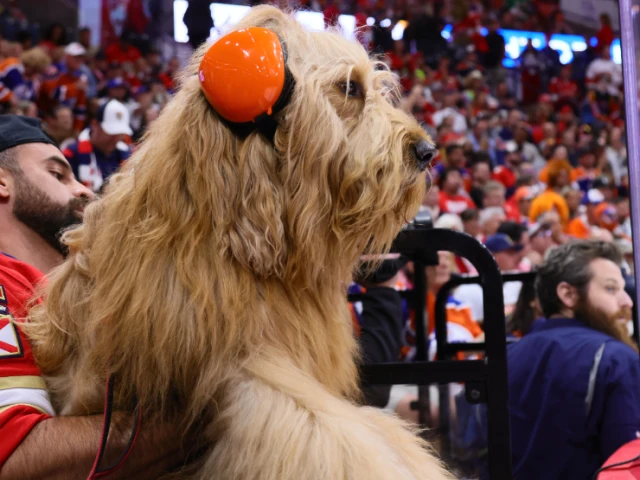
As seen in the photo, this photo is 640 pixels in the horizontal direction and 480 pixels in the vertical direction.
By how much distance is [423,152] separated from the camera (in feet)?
5.11

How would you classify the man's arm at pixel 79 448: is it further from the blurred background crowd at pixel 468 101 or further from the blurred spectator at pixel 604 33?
the blurred spectator at pixel 604 33

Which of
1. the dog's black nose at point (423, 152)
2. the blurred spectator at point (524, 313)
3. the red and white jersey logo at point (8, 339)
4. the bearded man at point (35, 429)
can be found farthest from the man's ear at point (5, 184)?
the blurred spectator at point (524, 313)

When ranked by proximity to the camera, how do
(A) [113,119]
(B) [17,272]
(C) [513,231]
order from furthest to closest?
1. (C) [513,231]
2. (A) [113,119]
3. (B) [17,272]

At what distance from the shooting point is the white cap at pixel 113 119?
19.2 ft

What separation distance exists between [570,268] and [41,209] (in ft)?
7.08

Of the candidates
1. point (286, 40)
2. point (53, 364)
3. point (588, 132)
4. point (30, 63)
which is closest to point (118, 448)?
point (53, 364)

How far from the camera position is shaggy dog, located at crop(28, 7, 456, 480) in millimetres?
1407

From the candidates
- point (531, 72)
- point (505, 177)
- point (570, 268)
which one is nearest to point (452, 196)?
point (505, 177)

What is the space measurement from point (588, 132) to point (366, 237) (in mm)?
14671

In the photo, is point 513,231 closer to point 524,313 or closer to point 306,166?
point 524,313

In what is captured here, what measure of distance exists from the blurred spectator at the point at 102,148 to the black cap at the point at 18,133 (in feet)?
A: 11.9

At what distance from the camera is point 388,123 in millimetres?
1562

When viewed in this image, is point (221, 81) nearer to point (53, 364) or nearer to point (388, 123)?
point (388, 123)

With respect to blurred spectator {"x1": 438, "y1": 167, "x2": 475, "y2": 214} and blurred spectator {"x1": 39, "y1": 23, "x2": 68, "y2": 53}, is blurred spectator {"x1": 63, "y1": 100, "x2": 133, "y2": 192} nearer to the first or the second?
blurred spectator {"x1": 438, "y1": 167, "x2": 475, "y2": 214}
